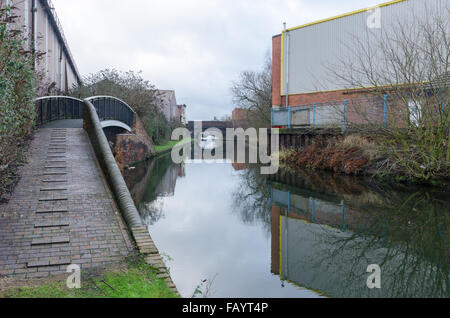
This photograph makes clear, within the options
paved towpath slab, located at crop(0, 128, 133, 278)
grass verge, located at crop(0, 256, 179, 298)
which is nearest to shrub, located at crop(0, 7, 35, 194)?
paved towpath slab, located at crop(0, 128, 133, 278)

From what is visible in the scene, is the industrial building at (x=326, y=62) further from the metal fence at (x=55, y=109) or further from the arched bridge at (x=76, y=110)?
the metal fence at (x=55, y=109)

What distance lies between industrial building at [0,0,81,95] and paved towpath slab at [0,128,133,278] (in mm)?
8765

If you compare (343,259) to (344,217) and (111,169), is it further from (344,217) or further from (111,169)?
(111,169)

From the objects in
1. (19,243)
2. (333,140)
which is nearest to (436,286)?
(19,243)

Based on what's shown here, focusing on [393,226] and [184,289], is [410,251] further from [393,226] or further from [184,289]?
[184,289]

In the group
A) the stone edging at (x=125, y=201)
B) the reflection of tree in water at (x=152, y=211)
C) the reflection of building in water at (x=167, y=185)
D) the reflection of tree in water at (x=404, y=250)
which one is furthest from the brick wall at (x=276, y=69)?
the reflection of tree in water at (x=404, y=250)

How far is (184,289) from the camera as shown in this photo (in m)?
4.43

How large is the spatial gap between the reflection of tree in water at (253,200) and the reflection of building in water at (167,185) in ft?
7.13

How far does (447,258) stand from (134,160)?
15524mm

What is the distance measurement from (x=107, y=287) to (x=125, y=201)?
255cm

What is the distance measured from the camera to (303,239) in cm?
655

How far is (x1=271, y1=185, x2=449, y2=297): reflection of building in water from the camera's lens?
4.41 meters

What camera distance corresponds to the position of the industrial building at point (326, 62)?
50.8 ft

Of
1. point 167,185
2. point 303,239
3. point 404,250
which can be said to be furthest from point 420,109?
point 167,185
